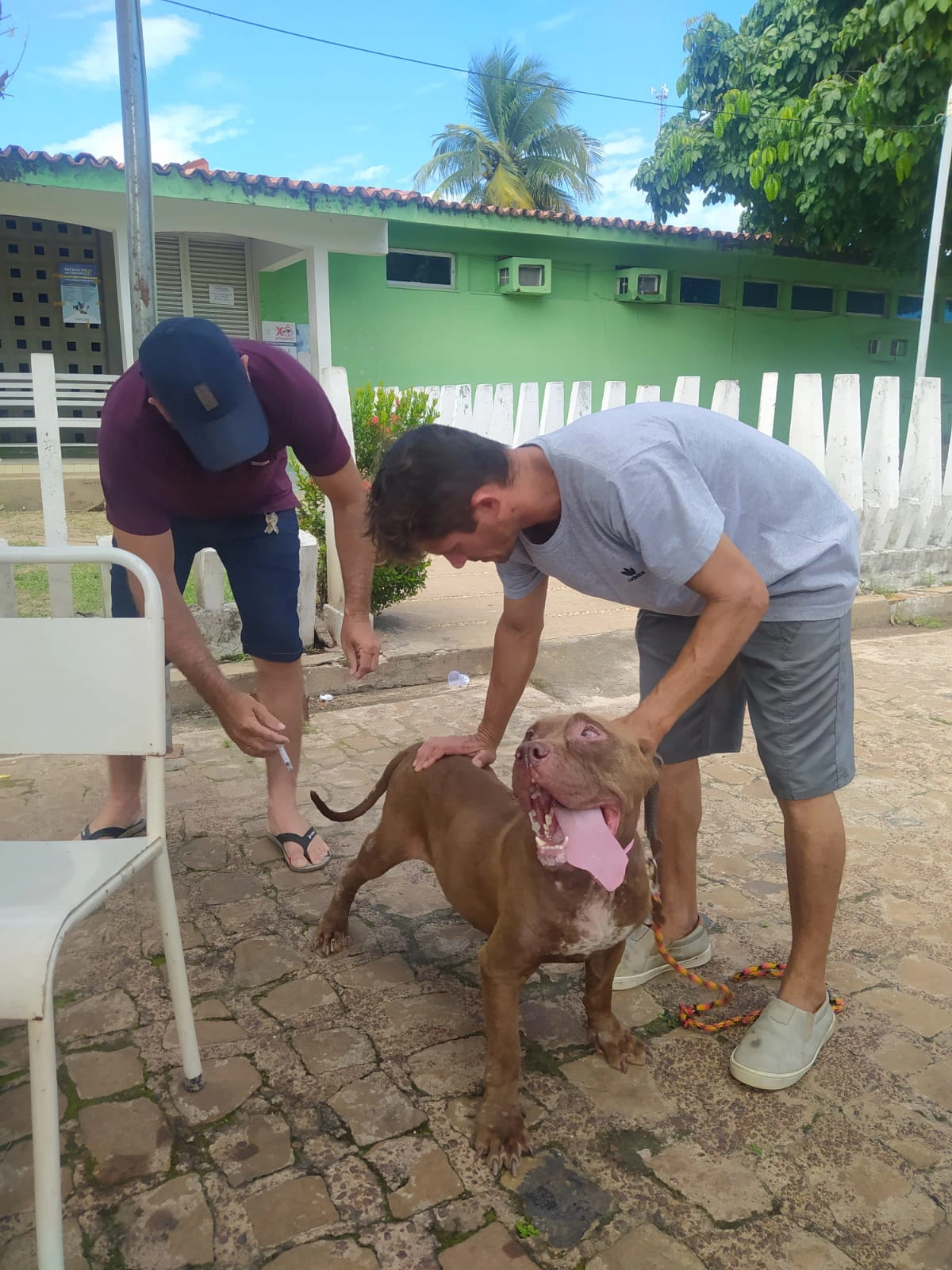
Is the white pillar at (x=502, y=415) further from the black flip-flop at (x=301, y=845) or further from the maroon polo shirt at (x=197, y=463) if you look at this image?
the black flip-flop at (x=301, y=845)

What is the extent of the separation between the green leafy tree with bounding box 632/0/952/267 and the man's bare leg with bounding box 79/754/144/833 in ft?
40.8

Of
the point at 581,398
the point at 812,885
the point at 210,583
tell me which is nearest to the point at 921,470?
the point at 581,398

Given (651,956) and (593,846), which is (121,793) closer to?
(651,956)

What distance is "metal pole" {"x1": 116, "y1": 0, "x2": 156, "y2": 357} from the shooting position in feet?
11.8

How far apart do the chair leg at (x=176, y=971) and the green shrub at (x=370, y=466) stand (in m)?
3.52

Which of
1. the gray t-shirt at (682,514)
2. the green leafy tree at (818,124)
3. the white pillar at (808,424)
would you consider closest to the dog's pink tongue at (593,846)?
the gray t-shirt at (682,514)

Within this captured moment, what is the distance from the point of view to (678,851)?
2.73 m

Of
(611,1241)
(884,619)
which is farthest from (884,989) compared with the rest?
(884,619)

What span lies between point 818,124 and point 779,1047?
1427 centimetres

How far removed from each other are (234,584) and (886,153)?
12687 mm

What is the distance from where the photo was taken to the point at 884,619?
711 cm

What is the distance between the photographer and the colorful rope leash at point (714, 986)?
243 centimetres

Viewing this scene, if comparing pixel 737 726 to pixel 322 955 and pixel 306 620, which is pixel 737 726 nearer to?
pixel 322 955

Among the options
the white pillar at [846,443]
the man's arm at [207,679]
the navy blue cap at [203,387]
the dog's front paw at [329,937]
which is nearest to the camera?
the navy blue cap at [203,387]
